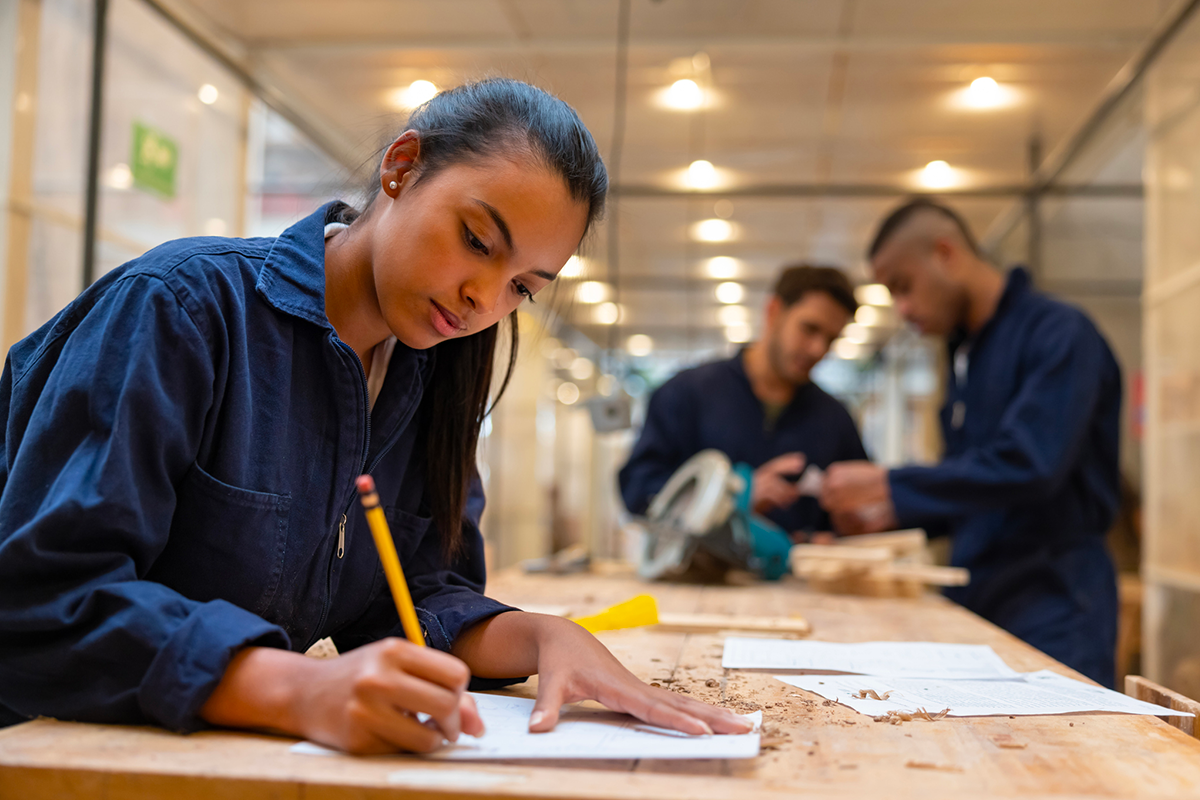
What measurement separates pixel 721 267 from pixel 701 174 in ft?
5.79

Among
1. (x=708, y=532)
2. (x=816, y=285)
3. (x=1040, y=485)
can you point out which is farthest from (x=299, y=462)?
(x=816, y=285)

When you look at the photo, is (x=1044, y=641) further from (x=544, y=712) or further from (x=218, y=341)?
(x=218, y=341)

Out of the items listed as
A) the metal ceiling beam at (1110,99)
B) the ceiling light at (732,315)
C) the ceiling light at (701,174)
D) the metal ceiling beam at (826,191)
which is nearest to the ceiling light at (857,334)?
the ceiling light at (732,315)

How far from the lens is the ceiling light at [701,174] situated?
4.65 metres

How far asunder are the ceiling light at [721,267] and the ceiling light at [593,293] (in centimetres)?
82

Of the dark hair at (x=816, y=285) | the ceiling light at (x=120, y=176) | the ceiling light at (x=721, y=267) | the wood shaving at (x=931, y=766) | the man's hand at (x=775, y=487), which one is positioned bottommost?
the wood shaving at (x=931, y=766)

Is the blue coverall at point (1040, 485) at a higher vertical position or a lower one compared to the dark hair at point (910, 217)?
lower

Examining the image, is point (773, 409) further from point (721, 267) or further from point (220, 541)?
point (721, 267)

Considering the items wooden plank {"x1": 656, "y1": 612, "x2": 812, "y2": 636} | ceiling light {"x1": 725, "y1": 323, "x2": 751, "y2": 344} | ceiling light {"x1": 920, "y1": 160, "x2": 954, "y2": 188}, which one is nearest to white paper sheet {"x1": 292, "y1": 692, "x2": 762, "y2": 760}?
wooden plank {"x1": 656, "y1": 612, "x2": 812, "y2": 636}

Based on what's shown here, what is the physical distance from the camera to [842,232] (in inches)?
221

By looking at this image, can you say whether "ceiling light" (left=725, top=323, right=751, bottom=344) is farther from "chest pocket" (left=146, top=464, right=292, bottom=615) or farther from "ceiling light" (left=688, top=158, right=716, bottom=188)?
"chest pocket" (left=146, top=464, right=292, bottom=615)

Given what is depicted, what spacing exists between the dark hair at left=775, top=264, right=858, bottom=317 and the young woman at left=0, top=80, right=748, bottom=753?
6.09 ft

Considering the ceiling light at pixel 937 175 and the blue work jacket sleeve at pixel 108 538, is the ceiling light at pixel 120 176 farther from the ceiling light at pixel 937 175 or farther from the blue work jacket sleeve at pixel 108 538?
the ceiling light at pixel 937 175

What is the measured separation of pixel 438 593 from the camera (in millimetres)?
1059
